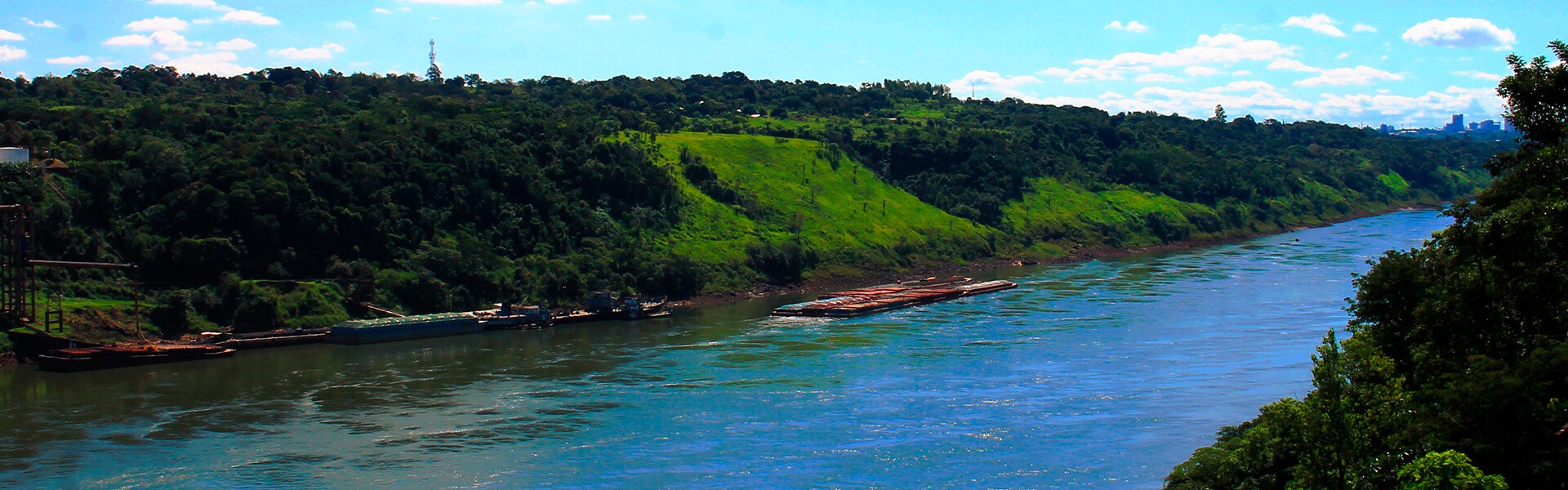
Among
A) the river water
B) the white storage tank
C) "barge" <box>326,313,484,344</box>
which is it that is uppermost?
the white storage tank

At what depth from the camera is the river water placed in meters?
41.2

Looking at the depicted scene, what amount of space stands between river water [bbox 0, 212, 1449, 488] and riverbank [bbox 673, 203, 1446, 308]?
47.4 feet

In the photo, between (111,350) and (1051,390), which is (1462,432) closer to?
(1051,390)

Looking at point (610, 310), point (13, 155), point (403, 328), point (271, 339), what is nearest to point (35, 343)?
point (271, 339)

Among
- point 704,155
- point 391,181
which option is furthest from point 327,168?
point 704,155

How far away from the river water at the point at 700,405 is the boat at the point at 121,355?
38.2 inches

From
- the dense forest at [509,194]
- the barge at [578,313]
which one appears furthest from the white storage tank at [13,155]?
the barge at [578,313]

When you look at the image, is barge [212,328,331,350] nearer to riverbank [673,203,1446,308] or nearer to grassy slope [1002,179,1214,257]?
riverbank [673,203,1446,308]

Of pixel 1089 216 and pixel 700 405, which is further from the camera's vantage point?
pixel 1089 216

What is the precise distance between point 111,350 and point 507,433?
2857 cm

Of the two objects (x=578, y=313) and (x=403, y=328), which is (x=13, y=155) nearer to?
(x=403, y=328)

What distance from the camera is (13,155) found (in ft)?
254

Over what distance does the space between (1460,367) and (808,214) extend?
88.0 meters

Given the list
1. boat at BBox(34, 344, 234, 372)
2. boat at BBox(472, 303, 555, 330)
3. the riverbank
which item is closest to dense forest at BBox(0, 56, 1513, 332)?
the riverbank
